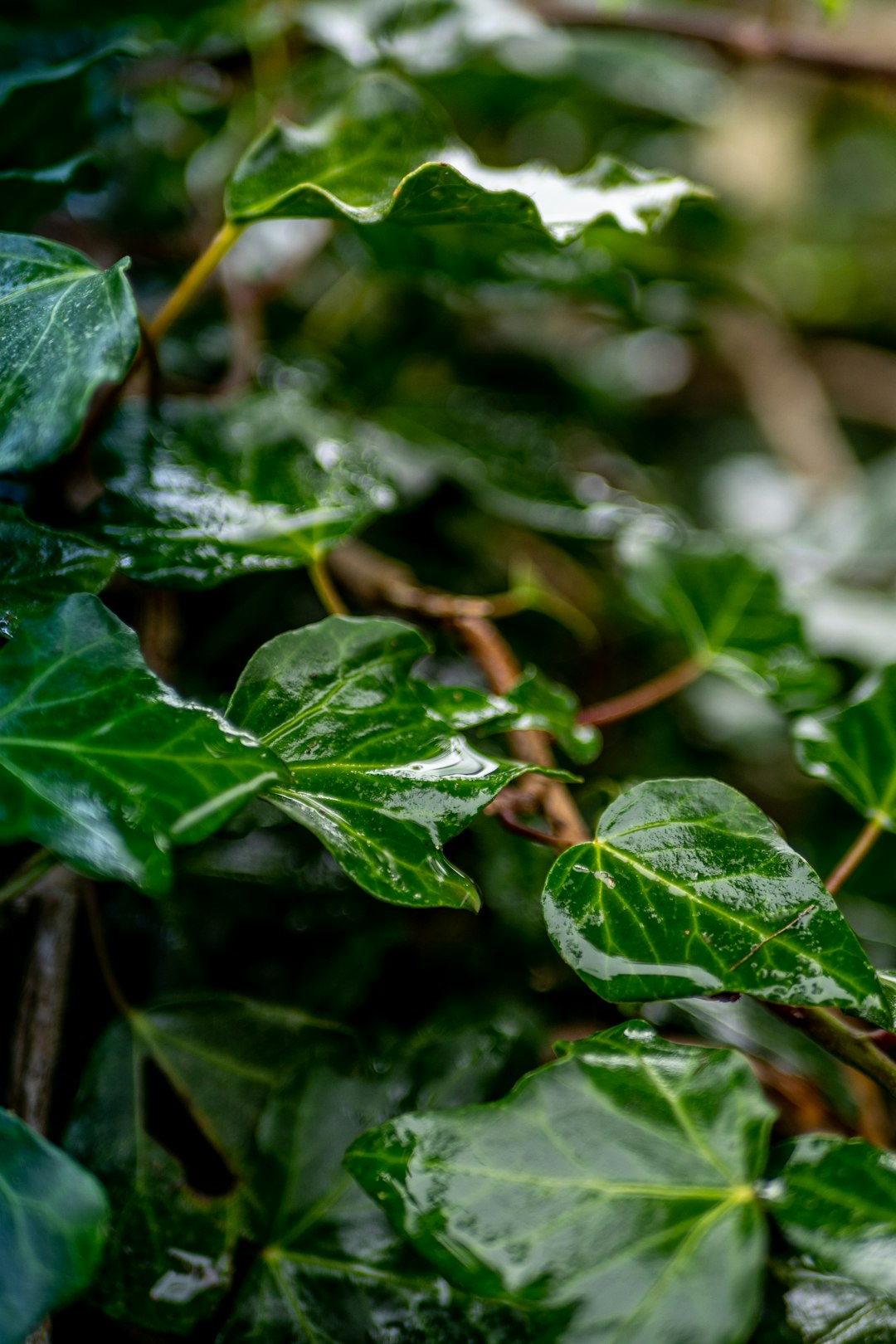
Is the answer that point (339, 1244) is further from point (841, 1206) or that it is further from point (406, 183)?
point (406, 183)

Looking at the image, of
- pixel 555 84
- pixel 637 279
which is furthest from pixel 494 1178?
pixel 555 84

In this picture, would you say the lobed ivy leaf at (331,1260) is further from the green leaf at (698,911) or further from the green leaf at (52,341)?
the green leaf at (52,341)

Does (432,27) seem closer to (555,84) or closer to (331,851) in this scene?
(555,84)

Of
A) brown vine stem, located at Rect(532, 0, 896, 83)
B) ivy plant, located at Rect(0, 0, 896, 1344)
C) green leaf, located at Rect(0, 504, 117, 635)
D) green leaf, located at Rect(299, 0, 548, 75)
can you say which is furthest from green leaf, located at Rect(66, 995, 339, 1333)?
brown vine stem, located at Rect(532, 0, 896, 83)

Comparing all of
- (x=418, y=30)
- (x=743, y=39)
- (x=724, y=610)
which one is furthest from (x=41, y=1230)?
(x=743, y=39)

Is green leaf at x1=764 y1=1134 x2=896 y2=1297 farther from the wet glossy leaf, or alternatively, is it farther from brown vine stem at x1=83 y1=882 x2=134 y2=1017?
brown vine stem at x1=83 y1=882 x2=134 y2=1017

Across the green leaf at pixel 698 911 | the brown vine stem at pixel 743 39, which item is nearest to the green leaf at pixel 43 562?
the green leaf at pixel 698 911

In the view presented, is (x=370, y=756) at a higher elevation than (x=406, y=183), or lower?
lower
